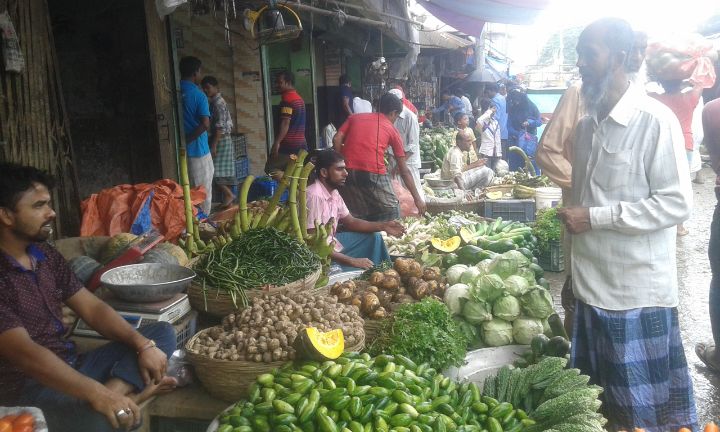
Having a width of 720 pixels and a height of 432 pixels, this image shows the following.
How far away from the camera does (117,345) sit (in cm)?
282

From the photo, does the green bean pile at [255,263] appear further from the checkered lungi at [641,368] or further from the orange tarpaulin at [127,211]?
the checkered lungi at [641,368]

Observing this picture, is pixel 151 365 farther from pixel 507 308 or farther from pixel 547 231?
pixel 547 231

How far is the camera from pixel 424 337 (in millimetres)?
2898

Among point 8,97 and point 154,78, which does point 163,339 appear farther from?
point 154,78

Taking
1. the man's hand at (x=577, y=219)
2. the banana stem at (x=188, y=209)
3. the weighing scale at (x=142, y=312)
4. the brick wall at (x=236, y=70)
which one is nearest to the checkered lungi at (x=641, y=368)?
the man's hand at (x=577, y=219)

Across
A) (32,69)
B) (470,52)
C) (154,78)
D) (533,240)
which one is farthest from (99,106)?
(470,52)

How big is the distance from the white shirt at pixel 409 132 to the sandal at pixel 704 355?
4861 millimetres

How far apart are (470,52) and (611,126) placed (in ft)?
60.9

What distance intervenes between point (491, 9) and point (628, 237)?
4.95m

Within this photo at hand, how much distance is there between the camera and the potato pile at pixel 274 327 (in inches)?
104

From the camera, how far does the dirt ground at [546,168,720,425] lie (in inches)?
147

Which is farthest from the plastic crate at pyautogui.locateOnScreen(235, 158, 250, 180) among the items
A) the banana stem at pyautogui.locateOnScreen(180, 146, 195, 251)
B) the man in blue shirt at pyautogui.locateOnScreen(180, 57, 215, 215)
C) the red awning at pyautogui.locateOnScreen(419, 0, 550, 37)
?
the banana stem at pyautogui.locateOnScreen(180, 146, 195, 251)

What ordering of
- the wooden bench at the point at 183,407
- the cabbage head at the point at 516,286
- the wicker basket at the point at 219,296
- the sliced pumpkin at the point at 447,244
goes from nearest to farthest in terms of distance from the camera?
1. the wooden bench at the point at 183,407
2. the wicker basket at the point at 219,296
3. the cabbage head at the point at 516,286
4. the sliced pumpkin at the point at 447,244

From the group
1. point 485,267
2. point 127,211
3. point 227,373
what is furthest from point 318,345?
point 127,211
